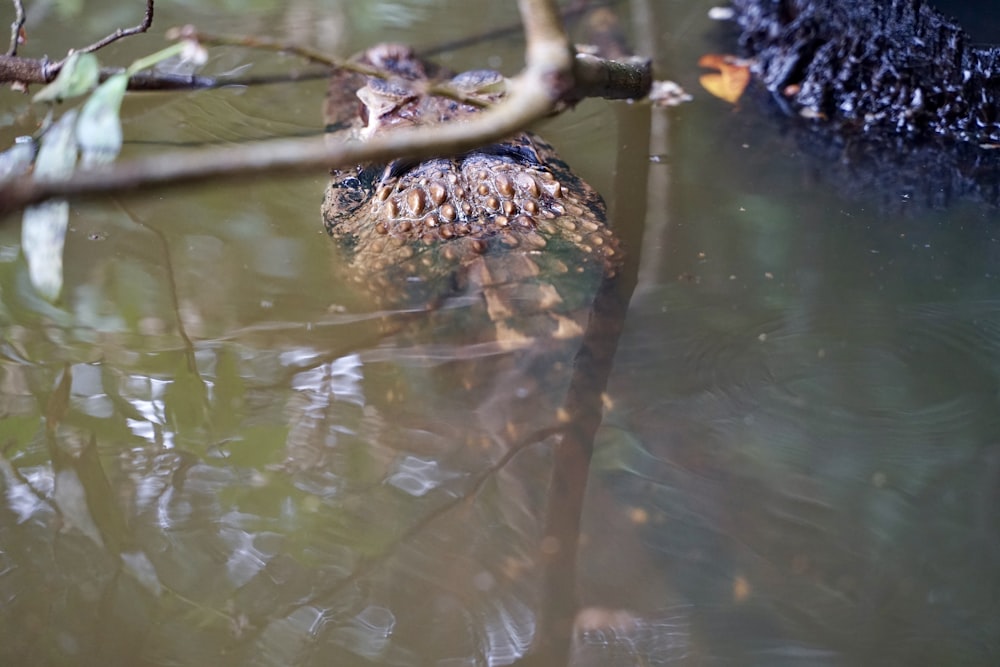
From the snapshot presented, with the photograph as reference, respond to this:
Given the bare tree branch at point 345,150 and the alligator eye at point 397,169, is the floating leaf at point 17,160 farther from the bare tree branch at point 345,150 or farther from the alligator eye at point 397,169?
the alligator eye at point 397,169

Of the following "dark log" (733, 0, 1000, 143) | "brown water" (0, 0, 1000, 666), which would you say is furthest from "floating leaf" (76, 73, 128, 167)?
"dark log" (733, 0, 1000, 143)

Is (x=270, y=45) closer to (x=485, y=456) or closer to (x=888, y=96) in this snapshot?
(x=485, y=456)

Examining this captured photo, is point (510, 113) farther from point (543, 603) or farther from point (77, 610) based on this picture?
point (77, 610)

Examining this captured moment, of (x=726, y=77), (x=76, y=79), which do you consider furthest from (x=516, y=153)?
(x=76, y=79)

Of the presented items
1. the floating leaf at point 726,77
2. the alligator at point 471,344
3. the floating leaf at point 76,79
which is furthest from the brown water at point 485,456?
the floating leaf at point 726,77

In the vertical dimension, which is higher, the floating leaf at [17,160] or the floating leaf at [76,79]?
the floating leaf at [76,79]

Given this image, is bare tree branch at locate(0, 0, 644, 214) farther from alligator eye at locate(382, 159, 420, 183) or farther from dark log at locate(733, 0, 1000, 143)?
dark log at locate(733, 0, 1000, 143)
